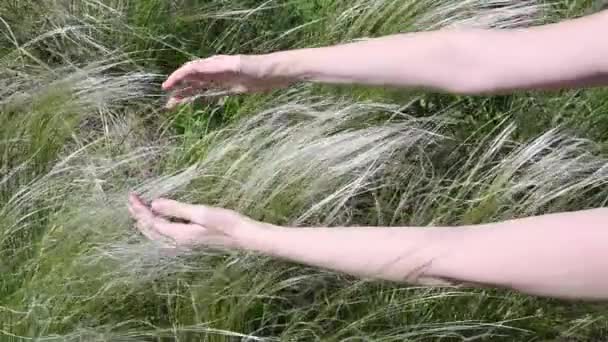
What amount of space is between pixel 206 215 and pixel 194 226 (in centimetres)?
3

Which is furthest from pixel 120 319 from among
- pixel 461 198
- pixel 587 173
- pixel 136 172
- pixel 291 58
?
pixel 587 173

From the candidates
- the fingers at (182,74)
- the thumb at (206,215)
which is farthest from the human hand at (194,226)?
the fingers at (182,74)

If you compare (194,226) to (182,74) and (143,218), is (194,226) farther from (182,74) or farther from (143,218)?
(182,74)

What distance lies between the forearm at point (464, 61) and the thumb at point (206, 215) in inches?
9.4

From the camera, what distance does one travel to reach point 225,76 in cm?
130

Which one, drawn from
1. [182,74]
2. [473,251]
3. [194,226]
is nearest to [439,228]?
[473,251]

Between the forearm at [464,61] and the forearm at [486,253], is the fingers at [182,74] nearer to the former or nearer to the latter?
the forearm at [464,61]

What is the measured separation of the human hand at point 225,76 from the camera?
1.28 metres

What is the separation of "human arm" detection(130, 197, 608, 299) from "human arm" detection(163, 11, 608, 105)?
0.25 metres

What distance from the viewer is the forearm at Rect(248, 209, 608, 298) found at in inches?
39.6

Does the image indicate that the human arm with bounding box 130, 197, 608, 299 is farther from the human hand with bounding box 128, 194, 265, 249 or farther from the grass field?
the grass field

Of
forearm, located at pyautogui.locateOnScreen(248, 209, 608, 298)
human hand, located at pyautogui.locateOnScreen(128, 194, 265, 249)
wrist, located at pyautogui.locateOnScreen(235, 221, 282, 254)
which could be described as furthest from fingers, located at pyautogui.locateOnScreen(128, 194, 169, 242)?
forearm, located at pyautogui.locateOnScreen(248, 209, 608, 298)

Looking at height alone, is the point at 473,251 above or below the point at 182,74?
below

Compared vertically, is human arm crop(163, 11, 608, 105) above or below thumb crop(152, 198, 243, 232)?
above
